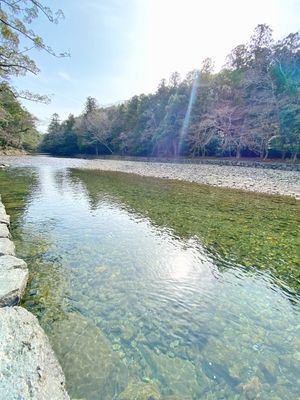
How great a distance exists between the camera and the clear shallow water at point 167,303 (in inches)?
92.0

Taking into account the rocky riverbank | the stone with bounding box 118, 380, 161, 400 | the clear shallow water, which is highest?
the rocky riverbank

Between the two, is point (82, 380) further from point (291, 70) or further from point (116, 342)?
point (291, 70)

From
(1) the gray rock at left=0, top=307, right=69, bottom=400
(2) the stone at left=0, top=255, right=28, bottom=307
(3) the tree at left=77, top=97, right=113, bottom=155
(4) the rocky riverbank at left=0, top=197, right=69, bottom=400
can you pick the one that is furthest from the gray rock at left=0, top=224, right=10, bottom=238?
(3) the tree at left=77, top=97, right=113, bottom=155

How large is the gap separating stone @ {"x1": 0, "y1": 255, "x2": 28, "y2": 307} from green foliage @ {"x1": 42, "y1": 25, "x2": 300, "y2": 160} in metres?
23.2

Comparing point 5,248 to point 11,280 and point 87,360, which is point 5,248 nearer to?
point 11,280

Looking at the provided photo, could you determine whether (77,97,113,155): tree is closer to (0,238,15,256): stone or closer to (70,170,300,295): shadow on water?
(70,170,300,295): shadow on water

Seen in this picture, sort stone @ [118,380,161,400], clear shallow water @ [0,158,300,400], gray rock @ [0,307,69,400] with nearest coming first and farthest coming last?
gray rock @ [0,307,69,400], stone @ [118,380,161,400], clear shallow water @ [0,158,300,400]

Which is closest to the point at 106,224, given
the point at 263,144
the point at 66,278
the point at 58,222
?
the point at 58,222

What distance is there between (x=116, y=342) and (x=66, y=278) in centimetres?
168

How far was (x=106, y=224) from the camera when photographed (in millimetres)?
7047

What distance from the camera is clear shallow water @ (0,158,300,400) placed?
2.34 metres

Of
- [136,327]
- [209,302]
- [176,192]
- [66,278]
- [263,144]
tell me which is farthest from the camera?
[263,144]

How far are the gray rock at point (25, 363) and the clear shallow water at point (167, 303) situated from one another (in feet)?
1.26

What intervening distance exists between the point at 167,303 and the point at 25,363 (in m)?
2.08
